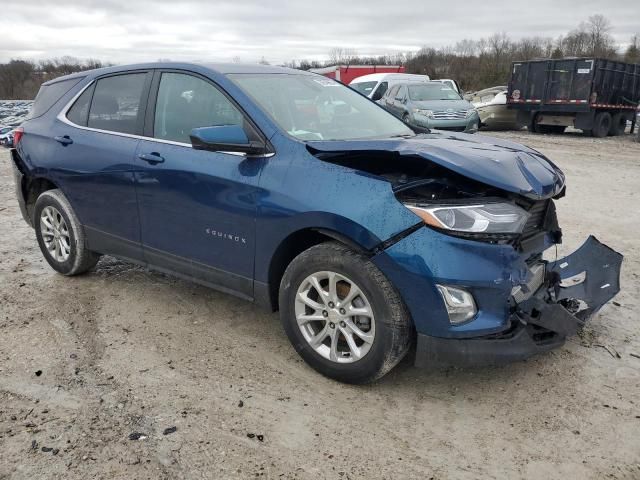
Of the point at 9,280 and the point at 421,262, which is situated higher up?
the point at 421,262

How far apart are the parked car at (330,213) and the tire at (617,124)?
16.6 meters

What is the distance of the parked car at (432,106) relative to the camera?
14.9 m

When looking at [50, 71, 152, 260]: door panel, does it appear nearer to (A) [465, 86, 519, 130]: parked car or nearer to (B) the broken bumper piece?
(B) the broken bumper piece

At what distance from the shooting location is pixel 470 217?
2.81 metres

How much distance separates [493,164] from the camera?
2.95 metres

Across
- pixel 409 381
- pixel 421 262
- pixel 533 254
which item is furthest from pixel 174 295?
pixel 533 254

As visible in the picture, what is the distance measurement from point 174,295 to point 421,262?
2.50 metres

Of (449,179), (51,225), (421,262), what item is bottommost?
(51,225)

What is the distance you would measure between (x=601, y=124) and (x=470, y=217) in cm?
1742

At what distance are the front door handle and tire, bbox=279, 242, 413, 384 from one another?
126cm

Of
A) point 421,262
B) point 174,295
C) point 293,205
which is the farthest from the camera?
point 174,295

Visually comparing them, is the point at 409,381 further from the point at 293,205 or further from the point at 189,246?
the point at 189,246

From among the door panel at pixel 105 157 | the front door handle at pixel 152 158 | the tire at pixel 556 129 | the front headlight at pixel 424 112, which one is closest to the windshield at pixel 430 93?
the front headlight at pixel 424 112

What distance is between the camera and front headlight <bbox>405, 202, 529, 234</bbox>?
2.79 metres
